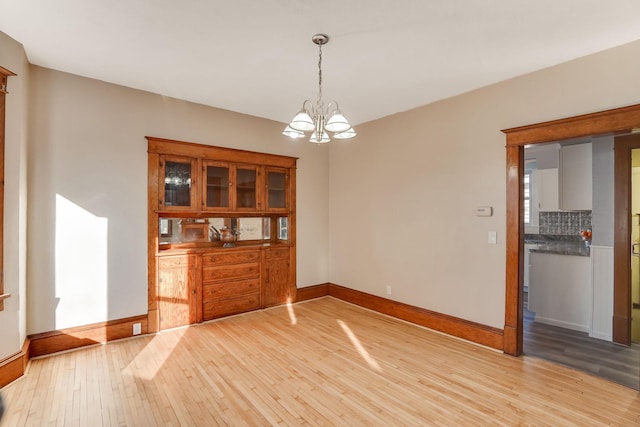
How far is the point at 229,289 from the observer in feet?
14.3

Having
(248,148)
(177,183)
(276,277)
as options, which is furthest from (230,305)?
(248,148)

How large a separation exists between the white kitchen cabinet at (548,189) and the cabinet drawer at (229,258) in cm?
464

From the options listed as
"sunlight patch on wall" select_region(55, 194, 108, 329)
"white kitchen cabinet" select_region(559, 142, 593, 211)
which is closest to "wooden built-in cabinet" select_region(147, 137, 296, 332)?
"sunlight patch on wall" select_region(55, 194, 108, 329)

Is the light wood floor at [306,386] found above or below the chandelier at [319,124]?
below

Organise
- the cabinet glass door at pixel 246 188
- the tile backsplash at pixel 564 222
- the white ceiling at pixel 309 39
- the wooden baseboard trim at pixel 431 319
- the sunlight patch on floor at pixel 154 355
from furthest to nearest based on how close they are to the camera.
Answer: the tile backsplash at pixel 564 222
the cabinet glass door at pixel 246 188
the wooden baseboard trim at pixel 431 319
the sunlight patch on floor at pixel 154 355
the white ceiling at pixel 309 39

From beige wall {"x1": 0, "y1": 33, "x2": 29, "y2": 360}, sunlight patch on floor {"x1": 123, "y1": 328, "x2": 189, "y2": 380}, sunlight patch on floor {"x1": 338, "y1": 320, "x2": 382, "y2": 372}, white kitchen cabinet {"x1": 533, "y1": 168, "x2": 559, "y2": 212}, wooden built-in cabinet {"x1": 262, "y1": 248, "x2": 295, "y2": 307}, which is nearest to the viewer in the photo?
beige wall {"x1": 0, "y1": 33, "x2": 29, "y2": 360}

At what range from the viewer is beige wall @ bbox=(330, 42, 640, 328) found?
2.84m

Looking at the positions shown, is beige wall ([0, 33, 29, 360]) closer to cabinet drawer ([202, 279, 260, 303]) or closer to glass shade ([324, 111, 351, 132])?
cabinet drawer ([202, 279, 260, 303])

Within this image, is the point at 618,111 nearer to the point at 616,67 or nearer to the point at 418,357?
the point at 616,67

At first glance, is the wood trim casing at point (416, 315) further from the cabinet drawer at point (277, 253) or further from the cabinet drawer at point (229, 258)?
the cabinet drawer at point (229, 258)

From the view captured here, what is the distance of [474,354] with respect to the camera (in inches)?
126

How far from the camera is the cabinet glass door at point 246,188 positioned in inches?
175

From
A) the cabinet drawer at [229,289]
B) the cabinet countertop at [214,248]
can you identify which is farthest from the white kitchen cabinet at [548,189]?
the cabinet drawer at [229,289]

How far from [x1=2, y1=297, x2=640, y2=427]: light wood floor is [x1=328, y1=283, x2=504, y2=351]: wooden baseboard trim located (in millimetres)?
120
